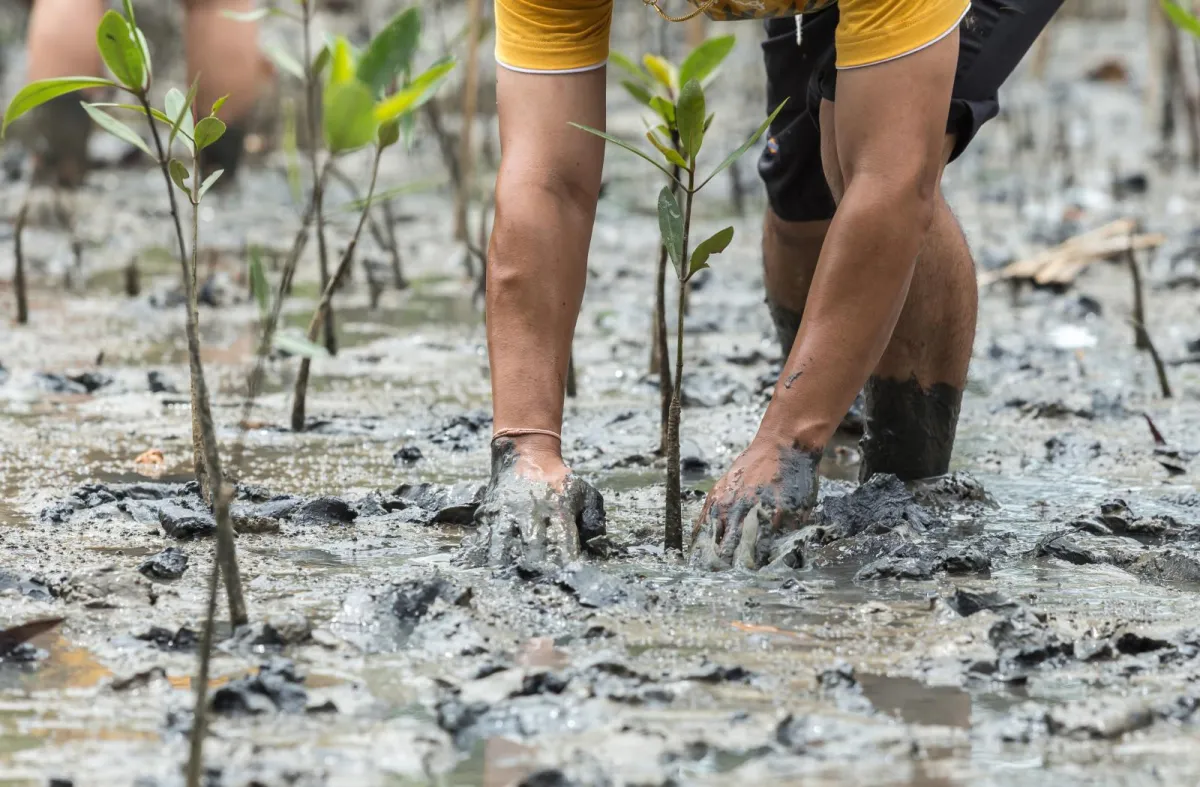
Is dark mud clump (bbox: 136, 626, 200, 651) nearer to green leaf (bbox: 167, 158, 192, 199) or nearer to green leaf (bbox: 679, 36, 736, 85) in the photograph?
green leaf (bbox: 167, 158, 192, 199)

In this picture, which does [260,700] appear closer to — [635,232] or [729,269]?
[729,269]

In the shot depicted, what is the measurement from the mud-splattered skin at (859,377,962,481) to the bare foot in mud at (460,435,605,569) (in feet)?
2.00

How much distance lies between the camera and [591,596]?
6.27 feet

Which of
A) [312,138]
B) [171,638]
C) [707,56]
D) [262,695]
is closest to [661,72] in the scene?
[707,56]

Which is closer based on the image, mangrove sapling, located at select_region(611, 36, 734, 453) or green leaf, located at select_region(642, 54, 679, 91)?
mangrove sapling, located at select_region(611, 36, 734, 453)

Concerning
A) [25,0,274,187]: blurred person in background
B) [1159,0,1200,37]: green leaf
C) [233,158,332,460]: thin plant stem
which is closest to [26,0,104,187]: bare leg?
[25,0,274,187]: blurred person in background

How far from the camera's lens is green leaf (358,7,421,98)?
5.65ft

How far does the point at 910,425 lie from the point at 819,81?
611 mm

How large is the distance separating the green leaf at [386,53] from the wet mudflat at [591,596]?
0.61 metres

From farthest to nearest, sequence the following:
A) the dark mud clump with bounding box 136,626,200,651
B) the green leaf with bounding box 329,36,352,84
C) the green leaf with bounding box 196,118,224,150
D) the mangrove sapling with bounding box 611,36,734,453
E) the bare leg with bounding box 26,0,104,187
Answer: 1. the bare leg with bounding box 26,0,104,187
2. the mangrove sapling with bounding box 611,36,734,453
3. the green leaf with bounding box 196,118,224,150
4. the dark mud clump with bounding box 136,626,200,651
5. the green leaf with bounding box 329,36,352,84

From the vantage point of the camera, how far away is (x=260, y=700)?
1.57 meters

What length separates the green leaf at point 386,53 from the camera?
172 cm

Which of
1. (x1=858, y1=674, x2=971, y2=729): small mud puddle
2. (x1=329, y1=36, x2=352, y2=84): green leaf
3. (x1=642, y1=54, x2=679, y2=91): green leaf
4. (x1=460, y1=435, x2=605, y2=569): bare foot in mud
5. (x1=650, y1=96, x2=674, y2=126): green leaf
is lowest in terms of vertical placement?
(x1=858, y1=674, x2=971, y2=729): small mud puddle

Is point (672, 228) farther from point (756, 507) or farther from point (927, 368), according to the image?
point (927, 368)
